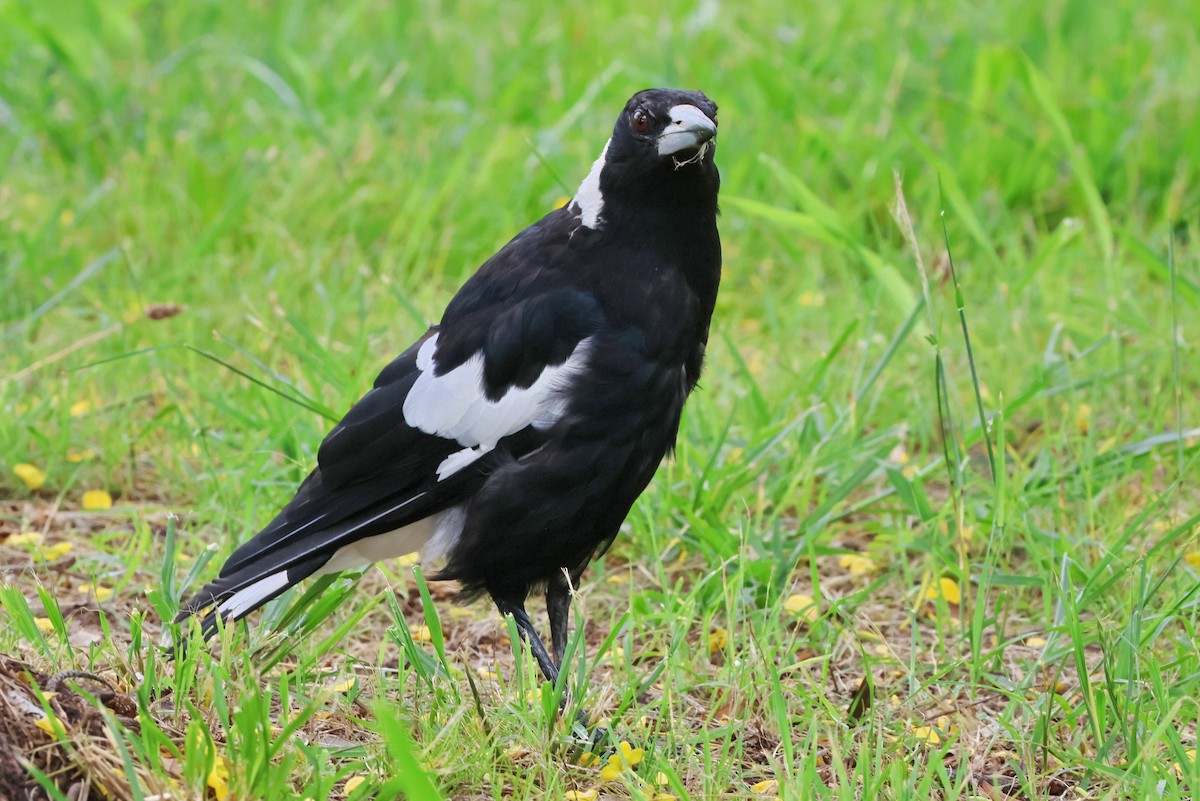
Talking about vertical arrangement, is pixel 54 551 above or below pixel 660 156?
below

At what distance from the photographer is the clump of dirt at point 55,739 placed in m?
1.97

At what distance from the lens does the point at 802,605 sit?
2994 mm

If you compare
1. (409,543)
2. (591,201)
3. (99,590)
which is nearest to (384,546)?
(409,543)

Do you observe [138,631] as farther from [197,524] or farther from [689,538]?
[689,538]

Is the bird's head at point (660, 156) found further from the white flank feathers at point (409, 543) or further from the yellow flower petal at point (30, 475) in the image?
the yellow flower petal at point (30, 475)

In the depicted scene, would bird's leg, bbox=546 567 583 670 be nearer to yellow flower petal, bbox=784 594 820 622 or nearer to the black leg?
the black leg

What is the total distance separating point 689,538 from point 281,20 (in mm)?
3588

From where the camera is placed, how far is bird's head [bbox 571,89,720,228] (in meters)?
2.62

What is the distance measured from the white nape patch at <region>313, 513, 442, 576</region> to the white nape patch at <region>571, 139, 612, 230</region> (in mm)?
618

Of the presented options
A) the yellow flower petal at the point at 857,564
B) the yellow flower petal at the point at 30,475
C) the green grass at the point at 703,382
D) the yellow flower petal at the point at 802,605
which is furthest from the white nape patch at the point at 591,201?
the yellow flower petal at the point at 30,475

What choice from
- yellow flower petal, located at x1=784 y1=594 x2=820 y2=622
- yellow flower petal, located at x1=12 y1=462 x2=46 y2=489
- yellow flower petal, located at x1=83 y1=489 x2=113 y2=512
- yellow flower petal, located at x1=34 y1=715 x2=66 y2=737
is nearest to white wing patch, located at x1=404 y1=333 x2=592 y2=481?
yellow flower petal, located at x1=784 y1=594 x2=820 y2=622

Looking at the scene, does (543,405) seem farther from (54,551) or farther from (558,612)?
(54,551)

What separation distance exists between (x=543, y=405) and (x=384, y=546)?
47cm

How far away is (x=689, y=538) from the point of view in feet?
10.2
